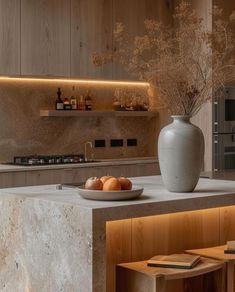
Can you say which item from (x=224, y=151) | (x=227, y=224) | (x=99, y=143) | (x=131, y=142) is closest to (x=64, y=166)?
(x=99, y=143)

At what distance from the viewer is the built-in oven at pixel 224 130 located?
265 inches

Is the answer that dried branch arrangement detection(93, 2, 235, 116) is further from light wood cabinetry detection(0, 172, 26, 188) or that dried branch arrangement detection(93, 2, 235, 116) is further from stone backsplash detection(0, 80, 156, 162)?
stone backsplash detection(0, 80, 156, 162)

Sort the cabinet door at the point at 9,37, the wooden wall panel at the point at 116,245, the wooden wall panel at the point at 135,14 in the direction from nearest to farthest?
1. the wooden wall panel at the point at 116,245
2. the cabinet door at the point at 9,37
3. the wooden wall panel at the point at 135,14

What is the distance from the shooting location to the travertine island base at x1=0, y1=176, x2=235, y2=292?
2.75 meters

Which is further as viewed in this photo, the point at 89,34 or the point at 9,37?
the point at 89,34

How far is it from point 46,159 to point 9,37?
48.8 inches

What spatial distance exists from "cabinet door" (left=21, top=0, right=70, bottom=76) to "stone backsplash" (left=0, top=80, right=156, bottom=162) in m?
0.40

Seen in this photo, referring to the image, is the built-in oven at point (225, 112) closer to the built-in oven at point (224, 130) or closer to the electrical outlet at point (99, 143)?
the built-in oven at point (224, 130)

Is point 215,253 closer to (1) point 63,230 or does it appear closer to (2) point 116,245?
(2) point 116,245

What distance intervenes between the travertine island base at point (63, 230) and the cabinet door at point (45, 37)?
277cm

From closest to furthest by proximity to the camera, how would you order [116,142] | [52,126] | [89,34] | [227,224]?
[227,224] → [89,34] → [52,126] → [116,142]

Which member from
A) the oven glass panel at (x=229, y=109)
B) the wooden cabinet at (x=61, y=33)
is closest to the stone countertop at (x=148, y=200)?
A: the wooden cabinet at (x=61, y=33)

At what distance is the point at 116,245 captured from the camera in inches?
122

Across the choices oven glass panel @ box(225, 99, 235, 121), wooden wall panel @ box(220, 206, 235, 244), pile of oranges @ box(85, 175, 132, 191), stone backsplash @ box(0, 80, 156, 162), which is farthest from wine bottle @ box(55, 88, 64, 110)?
pile of oranges @ box(85, 175, 132, 191)
